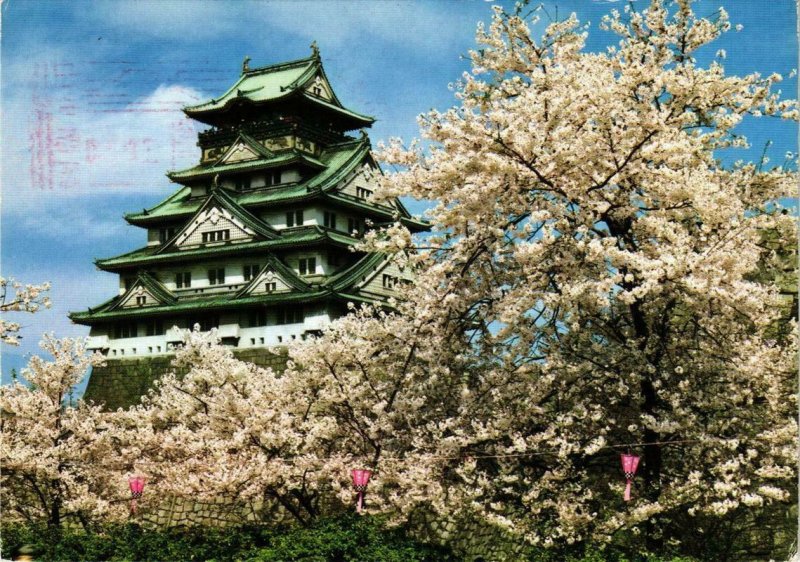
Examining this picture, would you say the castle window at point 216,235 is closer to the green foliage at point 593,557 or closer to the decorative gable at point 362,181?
the decorative gable at point 362,181

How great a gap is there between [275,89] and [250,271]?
29.6ft

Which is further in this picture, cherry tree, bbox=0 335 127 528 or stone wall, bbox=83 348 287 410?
stone wall, bbox=83 348 287 410

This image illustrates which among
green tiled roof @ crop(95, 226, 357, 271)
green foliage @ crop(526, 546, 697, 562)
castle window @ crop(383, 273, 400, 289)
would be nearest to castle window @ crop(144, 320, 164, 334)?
green tiled roof @ crop(95, 226, 357, 271)

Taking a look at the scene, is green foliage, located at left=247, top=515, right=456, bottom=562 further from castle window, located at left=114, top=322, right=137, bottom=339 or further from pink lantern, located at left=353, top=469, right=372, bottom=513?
castle window, located at left=114, top=322, right=137, bottom=339

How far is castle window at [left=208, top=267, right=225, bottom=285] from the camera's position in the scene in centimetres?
4525

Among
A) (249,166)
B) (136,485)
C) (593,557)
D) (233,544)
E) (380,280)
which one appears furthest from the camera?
(249,166)

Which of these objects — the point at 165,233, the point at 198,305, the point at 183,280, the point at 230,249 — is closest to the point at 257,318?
the point at 198,305

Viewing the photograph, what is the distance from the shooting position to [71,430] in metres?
28.7

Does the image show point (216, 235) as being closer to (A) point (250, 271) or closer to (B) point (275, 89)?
(A) point (250, 271)

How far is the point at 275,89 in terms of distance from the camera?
47.5m

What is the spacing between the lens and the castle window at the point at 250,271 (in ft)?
146

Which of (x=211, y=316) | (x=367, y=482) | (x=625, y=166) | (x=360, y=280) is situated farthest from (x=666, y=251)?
(x=211, y=316)

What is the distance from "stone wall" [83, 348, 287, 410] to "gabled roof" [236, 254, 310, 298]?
264cm

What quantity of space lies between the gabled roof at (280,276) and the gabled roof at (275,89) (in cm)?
800
